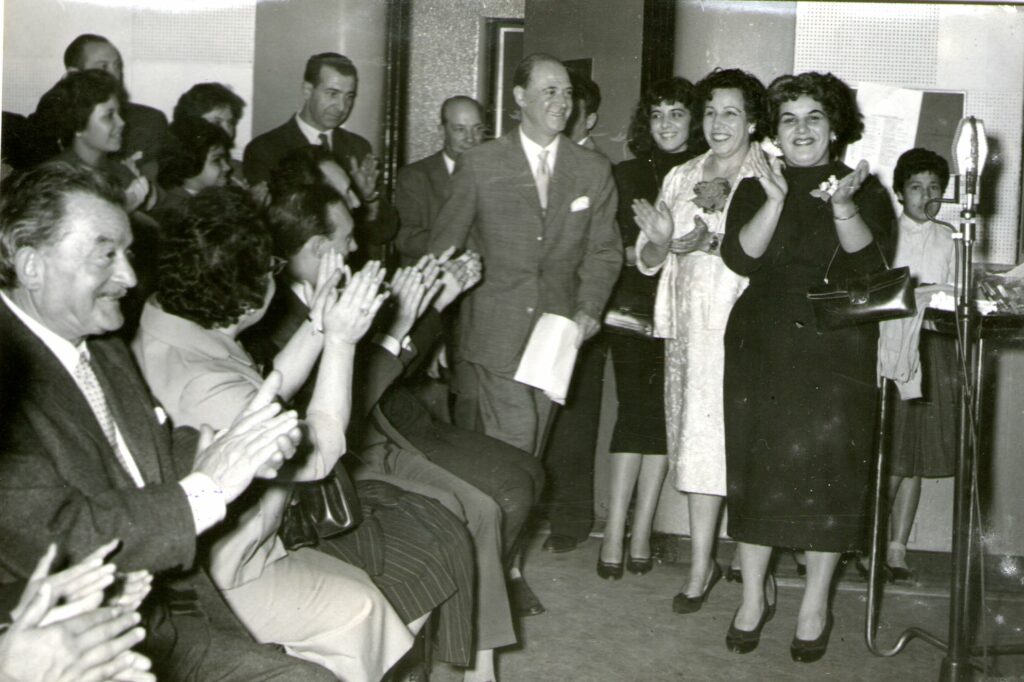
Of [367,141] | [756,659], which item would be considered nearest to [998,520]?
[756,659]

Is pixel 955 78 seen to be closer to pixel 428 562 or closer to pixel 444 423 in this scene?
pixel 444 423

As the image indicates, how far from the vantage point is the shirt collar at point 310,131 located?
324cm

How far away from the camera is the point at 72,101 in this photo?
9.14ft

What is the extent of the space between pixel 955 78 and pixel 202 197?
2455mm

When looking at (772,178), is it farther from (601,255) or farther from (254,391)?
(254,391)

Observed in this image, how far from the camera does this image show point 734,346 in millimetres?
3072

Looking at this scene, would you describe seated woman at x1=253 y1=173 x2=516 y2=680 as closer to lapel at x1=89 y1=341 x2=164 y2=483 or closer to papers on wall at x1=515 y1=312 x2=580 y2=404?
papers on wall at x1=515 y1=312 x2=580 y2=404

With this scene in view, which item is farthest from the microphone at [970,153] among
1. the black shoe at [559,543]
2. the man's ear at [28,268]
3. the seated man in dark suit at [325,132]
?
Answer: the man's ear at [28,268]

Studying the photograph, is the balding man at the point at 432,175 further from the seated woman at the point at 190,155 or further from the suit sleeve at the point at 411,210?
the seated woman at the point at 190,155

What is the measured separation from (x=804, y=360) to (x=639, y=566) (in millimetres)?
1028

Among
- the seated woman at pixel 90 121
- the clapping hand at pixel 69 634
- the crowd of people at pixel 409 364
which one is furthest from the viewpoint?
the seated woman at pixel 90 121

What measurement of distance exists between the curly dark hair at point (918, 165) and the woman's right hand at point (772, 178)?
53 cm

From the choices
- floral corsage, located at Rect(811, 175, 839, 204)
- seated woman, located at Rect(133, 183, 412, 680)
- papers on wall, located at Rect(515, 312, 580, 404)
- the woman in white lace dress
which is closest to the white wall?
seated woman, located at Rect(133, 183, 412, 680)

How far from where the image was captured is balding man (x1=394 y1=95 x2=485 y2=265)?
3.63 meters
